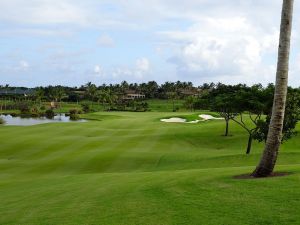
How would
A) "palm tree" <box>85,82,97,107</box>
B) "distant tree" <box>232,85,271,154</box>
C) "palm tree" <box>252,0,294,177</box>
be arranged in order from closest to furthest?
"palm tree" <box>252,0,294,177</box> < "distant tree" <box>232,85,271,154</box> < "palm tree" <box>85,82,97,107</box>

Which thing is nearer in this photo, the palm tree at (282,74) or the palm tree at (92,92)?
the palm tree at (282,74)

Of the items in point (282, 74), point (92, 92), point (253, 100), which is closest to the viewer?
point (282, 74)

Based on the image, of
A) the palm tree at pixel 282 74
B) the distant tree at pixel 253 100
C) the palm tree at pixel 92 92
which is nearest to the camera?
the palm tree at pixel 282 74

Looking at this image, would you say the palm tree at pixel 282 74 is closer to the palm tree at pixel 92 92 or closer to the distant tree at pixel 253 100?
the distant tree at pixel 253 100

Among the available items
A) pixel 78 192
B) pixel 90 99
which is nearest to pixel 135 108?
pixel 90 99

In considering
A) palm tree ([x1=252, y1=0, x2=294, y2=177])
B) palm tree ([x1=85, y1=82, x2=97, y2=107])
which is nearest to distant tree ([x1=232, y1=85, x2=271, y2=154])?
palm tree ([x1=252, y1=0, x2=294, y2=177])

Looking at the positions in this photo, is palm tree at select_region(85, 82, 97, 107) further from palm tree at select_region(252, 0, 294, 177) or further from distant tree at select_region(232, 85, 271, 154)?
palm tree at select_region(252, 0, 294, 177)

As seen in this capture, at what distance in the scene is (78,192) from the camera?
1530cm

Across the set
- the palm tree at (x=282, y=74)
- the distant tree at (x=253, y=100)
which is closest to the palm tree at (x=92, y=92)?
the distant tree at (x=253, y=100)

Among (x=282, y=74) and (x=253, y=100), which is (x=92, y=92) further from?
(x=282, y=74)

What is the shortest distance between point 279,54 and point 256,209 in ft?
19.0

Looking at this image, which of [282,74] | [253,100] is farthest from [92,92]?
[282,74]

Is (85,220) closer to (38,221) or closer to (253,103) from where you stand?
(38,221)

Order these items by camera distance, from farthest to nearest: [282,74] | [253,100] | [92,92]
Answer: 1. [92,92]
2. [253,100]
3. [282,74]
